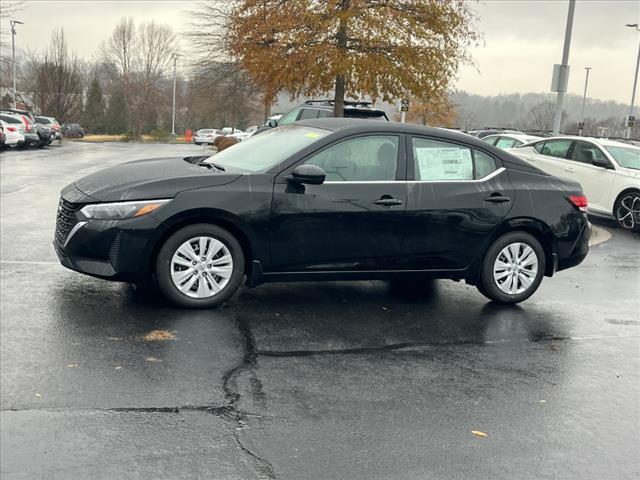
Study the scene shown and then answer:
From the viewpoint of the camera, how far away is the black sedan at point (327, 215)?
5855 mm

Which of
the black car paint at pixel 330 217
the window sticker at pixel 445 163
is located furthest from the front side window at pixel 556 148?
the window sticker at pixel 445 163

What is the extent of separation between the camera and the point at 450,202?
664cm

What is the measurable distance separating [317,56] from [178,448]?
543 inches

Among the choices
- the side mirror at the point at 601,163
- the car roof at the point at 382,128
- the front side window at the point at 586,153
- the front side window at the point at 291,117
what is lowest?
the side mirror at the point at 601,163

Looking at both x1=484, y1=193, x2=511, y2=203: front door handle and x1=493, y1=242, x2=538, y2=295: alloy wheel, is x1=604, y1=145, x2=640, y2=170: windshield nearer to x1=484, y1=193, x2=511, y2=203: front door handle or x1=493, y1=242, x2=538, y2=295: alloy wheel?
x1=493, y1=242, x2=538, y2=295: alloy wheel

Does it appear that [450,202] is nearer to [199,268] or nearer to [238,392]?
[199,268]

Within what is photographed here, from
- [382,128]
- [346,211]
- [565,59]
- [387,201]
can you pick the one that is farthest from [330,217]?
[565,59]

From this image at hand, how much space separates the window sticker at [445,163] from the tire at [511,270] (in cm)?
76

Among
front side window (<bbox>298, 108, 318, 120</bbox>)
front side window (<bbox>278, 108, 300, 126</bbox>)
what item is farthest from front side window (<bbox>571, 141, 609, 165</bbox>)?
front side window (<bbox>278, 108, 300, 126</bbox>)

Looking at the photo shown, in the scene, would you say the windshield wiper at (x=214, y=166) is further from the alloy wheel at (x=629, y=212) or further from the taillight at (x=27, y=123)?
the taillight at (x=27, y=123)

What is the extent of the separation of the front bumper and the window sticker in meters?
2.49

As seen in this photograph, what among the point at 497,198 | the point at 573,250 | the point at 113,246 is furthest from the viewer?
the point at 573,250

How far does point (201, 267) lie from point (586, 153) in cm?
1074

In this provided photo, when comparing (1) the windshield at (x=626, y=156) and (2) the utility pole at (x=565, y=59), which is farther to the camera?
(2) the utility pole at (x=565, y=59)
